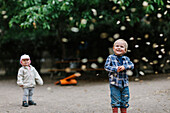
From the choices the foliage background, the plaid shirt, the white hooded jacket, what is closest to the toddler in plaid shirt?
the plaid shirt

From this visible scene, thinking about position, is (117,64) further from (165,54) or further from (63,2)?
(165,54)

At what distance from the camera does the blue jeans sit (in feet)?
13.0

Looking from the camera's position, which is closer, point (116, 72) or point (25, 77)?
point (116, 72)

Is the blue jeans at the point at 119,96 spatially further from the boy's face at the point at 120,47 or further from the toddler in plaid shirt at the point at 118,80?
the boy's face at the point at 120,47

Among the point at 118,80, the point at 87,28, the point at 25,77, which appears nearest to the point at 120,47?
the point at 118,80

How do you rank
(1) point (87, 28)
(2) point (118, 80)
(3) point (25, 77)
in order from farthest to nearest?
1. (1) point (87, 28)
2. (3) point (25, 77)
3. (2) point (118, 80)

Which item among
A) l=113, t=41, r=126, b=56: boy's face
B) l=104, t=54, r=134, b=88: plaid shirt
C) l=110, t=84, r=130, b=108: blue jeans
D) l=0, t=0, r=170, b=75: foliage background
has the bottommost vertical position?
l=110, t=84, r=130, b=108: blue jeans

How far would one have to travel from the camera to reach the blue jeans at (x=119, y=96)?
396 centimetres

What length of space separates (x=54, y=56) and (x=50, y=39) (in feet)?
4.42

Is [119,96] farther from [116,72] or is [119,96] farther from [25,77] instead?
[25,77]

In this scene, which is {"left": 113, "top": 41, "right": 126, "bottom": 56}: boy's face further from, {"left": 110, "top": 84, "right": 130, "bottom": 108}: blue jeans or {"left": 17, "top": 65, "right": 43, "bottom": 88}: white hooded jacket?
{"left": 17, "top": 65, "right": 43, "bottom": 88}: white hooded jacket

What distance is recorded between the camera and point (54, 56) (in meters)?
19.3

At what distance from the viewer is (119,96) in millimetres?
3998

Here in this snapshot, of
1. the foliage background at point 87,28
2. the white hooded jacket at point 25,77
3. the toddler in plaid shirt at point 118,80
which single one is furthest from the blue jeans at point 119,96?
the foliage background at point 87,28
